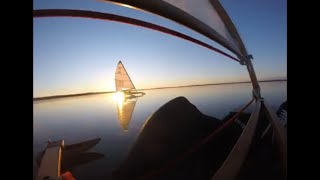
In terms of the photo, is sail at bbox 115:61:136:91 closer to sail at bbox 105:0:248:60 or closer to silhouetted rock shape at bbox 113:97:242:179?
silhouetted rock shape at bbox 113:97:242:179

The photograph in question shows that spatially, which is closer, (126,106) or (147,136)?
(126,106)

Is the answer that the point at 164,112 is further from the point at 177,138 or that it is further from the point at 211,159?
the point at 211,159

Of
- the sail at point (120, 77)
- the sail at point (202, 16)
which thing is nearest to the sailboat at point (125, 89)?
the sail at point (120, 77)

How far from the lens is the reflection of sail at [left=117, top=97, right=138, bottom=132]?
3.04 metres

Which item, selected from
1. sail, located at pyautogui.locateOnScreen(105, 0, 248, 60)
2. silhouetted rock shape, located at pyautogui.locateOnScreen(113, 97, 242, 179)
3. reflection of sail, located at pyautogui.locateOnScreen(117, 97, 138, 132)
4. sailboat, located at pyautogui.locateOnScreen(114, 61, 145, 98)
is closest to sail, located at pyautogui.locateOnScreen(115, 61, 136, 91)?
sailboat, located at pyautogui.locateOnScreen(114, 61, 145, 98)

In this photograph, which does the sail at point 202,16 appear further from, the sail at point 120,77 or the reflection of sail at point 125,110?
the reflection of sail at point 125,110

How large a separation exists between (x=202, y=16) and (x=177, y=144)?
6.76 ft

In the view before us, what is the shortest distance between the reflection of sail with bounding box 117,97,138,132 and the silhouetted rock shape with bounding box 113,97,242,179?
2.31 feet

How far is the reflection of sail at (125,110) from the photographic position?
9.97 ft

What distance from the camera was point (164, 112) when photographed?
14.4 feet

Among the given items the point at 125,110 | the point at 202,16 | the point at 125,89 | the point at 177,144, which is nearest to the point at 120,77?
the point at 125,89
